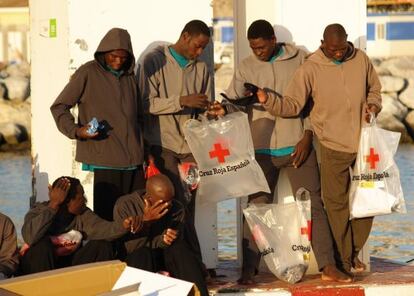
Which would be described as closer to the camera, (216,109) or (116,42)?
(116,42)

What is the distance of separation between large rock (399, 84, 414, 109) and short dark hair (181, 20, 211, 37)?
2886cm

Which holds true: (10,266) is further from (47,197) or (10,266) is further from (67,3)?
(67,3)

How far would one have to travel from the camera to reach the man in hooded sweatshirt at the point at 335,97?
855 centimetres

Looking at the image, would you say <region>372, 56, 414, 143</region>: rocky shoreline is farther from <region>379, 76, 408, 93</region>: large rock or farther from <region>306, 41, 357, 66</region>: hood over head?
<region>306, 41, 357, 66</region>: hood over head

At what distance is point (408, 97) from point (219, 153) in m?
29.3

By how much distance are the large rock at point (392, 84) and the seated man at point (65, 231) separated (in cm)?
3006

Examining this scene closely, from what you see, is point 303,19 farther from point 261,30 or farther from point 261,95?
point 261,95

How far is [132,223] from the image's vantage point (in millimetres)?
7789

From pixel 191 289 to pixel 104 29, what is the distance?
259 cm

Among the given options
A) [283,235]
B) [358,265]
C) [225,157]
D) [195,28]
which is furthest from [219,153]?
[358,265]

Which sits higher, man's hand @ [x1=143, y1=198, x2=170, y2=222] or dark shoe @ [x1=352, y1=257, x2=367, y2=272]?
man's hand @ [x1=143, y1=198, x2=170, y2=222]

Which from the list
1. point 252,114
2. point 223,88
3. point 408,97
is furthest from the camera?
point 408,97

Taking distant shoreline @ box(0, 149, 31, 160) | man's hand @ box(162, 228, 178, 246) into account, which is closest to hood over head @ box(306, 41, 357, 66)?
man's hand @ box(162, 228, 178, 246)

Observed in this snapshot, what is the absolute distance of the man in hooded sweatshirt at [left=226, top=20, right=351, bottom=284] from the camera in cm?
866
